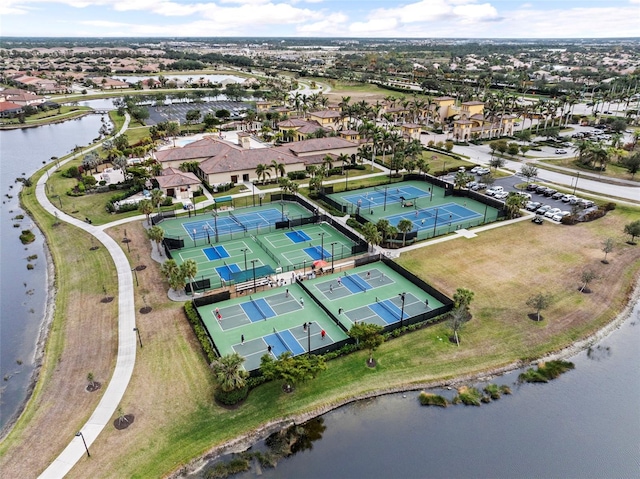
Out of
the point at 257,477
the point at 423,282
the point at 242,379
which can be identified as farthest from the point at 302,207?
the point at 257,477

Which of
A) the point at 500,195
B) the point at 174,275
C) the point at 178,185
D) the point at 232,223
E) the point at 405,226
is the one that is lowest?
the point at 500,195

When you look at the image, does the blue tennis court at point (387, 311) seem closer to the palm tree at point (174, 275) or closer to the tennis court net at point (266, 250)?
the tennis court net at point (266, 250)

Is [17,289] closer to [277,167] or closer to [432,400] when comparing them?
[277,167]

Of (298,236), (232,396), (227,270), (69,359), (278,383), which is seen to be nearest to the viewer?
(232,396)

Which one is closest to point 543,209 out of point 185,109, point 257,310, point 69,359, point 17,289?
point 257,310

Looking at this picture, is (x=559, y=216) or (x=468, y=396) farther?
(x=559, y=216)

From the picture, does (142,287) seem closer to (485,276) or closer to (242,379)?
(242,379)

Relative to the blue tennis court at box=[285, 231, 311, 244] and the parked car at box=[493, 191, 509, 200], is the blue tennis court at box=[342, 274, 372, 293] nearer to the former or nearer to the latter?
the blue tennis court at box=[285, 231, 311, 244]
